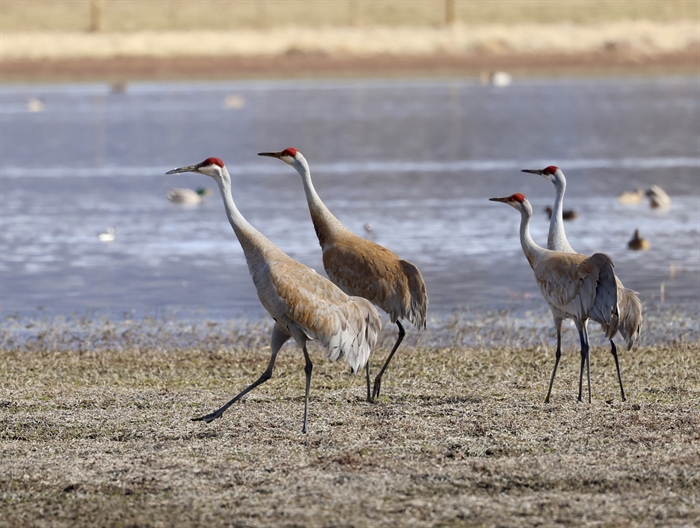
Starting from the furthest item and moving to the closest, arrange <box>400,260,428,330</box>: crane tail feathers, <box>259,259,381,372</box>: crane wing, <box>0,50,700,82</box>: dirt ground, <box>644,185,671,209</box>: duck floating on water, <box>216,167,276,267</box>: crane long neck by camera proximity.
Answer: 1. <box>0,50,700,82</box>: dirt ground
2. <box>644,185,671,209</box>: duck floating on water
3. <box>400,260,428,330</box>: crane tail feathers
4. <box>216,167,276,267</box>: crane long neck
5. <box>259,259,381,372</box>: crane wing

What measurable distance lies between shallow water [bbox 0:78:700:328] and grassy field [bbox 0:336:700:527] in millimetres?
2419

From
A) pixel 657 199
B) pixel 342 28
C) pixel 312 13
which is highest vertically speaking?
pixel 312 13

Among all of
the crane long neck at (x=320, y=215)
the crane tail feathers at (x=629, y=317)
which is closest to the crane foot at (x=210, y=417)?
the crane long neck at (x=320, y=215)

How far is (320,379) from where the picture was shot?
9.28 meters

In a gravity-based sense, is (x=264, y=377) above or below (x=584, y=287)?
below

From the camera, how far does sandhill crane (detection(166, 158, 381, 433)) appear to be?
7641 millimetres

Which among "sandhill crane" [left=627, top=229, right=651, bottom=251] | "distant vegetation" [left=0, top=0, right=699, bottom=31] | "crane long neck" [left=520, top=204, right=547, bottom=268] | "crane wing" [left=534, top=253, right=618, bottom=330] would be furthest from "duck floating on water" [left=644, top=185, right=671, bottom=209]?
"distant vegetation" [left=0, top=0, right=699, bottom=31]

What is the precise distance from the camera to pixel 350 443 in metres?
7.09

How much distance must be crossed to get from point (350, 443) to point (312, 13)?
7216 centimetres

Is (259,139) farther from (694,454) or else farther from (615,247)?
(694,454)

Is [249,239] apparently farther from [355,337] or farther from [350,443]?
[350,443]

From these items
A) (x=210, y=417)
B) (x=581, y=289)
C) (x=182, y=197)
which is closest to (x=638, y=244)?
(x=581, y=289)

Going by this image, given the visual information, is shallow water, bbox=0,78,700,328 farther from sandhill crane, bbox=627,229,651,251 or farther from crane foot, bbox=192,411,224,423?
crane foot, bbox=192,411,224,423

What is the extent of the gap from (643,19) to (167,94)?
34.1 m
